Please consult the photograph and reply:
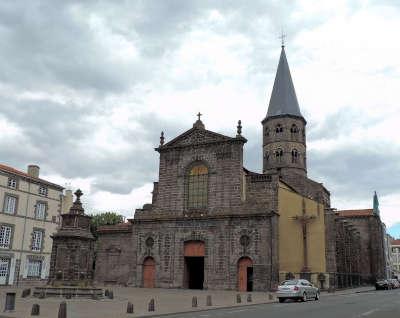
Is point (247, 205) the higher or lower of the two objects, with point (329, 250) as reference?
higher

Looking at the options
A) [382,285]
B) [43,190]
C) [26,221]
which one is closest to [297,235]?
[382,285]

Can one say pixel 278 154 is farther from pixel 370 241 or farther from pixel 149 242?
pixel 149 242

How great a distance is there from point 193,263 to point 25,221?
56.2ft

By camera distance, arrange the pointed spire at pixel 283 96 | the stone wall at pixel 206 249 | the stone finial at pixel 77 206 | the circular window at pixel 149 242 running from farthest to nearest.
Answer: the pointed spire at pixel 283 96, the circular window at pixel 149 242, the stone wall at pixel 206 249, the stone finial at pixel 77 206

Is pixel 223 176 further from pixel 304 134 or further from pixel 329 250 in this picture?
pixel 304 134

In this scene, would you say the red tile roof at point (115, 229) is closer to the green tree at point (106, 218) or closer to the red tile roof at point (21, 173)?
the red tile roof at point (21, 173)

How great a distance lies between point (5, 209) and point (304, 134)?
3857cm

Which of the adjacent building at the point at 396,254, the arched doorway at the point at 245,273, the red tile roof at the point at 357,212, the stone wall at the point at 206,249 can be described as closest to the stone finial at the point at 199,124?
the stone wall at the point at 206,249

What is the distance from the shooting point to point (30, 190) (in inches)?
1786


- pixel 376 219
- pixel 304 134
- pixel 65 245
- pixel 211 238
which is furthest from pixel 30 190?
pixel 376 219

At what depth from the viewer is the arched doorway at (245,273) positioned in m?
37.4

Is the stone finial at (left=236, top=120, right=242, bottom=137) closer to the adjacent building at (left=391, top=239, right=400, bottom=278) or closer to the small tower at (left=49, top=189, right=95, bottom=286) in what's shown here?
the small tower at (left=49, top=189, right=95, bottom=286)

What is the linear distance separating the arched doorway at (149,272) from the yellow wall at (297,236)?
447 inches

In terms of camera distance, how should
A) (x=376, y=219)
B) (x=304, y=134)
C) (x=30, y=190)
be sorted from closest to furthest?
(x=30, y=190), (x=304, y=134), (x=376, y=219)
